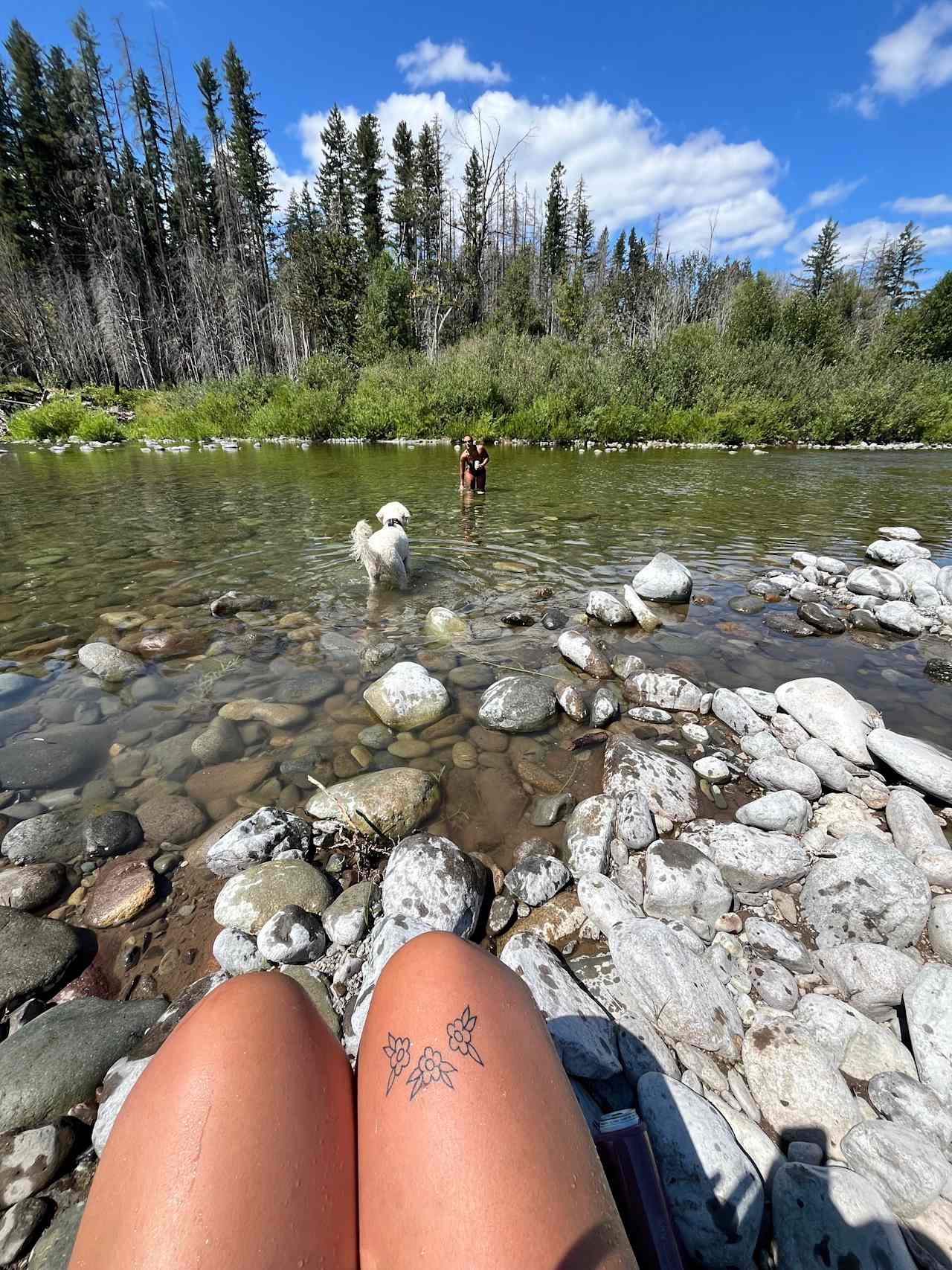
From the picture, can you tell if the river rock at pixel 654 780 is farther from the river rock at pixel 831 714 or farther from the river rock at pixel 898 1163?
the river rock at pixel 898 1163

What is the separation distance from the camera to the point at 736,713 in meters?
4.42

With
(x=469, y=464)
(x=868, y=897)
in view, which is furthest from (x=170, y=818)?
(x=469, y=464)

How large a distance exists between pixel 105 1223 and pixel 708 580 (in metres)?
8.94

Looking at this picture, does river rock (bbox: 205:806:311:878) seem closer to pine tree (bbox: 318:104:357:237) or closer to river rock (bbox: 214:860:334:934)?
river rock (bbox: 214:860:334:934)

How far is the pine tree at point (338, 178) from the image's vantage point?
182 ft

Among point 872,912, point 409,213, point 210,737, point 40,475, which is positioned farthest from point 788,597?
point 409,213

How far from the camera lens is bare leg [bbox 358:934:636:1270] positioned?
3.34ft

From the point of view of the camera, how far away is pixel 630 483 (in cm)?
1769

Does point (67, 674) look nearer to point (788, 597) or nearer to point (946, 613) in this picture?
point (788, 597)

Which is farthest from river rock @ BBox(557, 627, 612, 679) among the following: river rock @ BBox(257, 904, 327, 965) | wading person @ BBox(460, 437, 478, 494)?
wading person @ BBox(460, 437, 478, 494)

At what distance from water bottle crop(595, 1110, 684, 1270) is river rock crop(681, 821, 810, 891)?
1799 mm

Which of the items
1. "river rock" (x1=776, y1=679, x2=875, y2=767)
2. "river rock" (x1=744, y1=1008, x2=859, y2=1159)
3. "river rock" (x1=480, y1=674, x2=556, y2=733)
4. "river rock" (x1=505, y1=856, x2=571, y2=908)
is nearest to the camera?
"river rock" (x1=744, y1=1008, x2=859, y2=1159)

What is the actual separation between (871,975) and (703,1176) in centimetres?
129

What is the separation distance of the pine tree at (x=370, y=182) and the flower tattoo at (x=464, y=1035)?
67.1 metres
